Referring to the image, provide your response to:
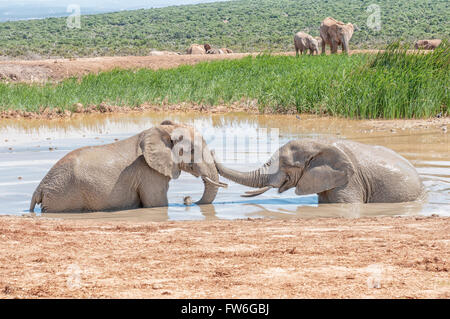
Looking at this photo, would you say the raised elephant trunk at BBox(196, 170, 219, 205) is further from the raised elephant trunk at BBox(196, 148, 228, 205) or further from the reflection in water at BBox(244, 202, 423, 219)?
the reflection in water at BBox(244, 202, 423, 219)

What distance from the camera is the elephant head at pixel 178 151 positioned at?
26.7 ft

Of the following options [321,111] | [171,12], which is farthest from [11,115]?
[171,12]

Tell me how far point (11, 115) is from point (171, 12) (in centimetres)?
9204

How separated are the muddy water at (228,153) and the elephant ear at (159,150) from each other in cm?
49

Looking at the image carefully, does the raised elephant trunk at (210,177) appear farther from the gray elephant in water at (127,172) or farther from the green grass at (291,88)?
the green grass at (291,88)

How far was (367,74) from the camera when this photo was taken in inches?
641

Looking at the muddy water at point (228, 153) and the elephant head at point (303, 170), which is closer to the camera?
the muddy water at point (228, 153)

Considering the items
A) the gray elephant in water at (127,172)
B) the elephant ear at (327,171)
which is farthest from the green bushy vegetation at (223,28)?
the elephant ear at (327,171)

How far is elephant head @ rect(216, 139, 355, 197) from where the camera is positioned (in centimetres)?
815

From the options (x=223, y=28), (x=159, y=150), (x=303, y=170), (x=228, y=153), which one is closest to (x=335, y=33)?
(x=228, y=153)

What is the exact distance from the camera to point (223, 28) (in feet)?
270

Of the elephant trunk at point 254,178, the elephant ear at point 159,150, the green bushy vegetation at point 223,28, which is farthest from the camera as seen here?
the green bushy vegetation at point 223,28

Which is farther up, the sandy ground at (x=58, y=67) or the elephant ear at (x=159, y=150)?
the sandy ground at (x=58, y=67)
